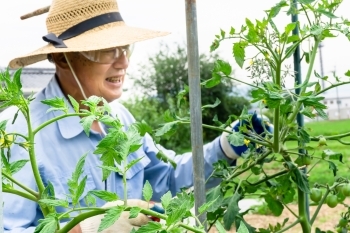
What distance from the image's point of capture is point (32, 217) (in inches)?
60.3

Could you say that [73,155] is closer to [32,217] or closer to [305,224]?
[32,217]


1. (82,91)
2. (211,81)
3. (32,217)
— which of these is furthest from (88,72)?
(211,81)

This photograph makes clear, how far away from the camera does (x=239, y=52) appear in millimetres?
1083

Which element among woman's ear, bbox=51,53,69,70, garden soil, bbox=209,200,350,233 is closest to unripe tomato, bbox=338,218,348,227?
woman's ear, bbox=51,53,69,70

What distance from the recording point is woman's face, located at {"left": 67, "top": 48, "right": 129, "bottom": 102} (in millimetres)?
1781

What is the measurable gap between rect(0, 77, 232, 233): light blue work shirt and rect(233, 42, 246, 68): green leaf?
58 centimetres

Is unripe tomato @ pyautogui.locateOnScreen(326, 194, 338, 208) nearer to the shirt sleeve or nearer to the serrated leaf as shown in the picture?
the serrated leaf

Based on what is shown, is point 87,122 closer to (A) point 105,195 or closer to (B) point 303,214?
(A) point 105,195

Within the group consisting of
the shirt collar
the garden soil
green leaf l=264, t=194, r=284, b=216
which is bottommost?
the garden soil

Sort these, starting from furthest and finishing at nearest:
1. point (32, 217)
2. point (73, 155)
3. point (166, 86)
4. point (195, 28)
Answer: point (166, 86)
point (73, 155)
point (32, 217)
point (195, 28)

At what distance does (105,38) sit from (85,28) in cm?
13

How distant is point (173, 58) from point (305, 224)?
9864 mm

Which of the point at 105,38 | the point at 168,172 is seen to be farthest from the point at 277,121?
the point at 168,172

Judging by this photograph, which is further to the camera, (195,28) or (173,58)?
(173,58)
